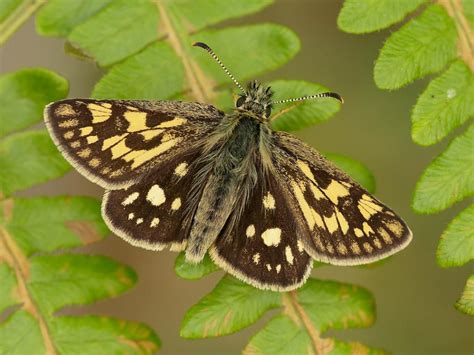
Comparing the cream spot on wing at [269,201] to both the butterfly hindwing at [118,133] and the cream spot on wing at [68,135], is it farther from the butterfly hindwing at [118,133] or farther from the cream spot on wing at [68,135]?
the cream spot on wing at [68,135]

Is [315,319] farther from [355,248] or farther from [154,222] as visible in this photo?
[154,222]

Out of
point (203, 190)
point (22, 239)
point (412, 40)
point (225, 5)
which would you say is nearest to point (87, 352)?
point (22, 239)

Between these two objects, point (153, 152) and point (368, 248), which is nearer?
point (368, 248)

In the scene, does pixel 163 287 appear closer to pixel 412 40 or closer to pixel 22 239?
pixel 22 239

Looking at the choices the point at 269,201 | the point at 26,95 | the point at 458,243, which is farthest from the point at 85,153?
the point at 458,243

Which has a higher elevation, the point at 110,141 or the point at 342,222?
the point at 110,141

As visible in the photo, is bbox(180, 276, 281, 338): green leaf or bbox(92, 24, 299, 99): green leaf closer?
bbox(180, 276, 281, 338): green leaf

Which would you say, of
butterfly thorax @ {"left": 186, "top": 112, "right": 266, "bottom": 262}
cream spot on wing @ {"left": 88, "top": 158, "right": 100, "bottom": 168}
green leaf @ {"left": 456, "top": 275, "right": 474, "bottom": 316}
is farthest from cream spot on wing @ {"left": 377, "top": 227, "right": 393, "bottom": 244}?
cream spot on wing @ {"left": 88, "top": 158, "right": 100, "bottom": 168}

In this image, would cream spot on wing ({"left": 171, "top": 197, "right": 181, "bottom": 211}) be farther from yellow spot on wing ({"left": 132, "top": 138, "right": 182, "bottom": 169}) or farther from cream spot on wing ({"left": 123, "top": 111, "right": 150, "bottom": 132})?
cream spot on wing ({"left": 123, "top": 111, "right": 150, "bottom": 132})
